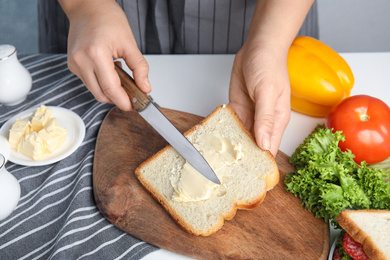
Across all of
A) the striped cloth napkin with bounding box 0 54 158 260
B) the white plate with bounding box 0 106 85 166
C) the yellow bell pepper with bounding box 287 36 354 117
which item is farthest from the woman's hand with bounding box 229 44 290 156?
the white plate with bounding box 0 106 85 166

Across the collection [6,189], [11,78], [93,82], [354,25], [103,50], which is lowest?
[354,25]

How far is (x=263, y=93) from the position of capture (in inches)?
69.3

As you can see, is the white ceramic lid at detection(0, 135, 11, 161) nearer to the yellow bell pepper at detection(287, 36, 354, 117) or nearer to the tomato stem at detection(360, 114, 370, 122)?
the yellow bell pepper at detection(287, 36, 354, 117)

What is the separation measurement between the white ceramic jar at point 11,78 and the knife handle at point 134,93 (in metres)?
0.69

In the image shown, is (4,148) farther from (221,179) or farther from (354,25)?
(354,25)

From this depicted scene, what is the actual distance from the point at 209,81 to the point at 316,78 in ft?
2.25

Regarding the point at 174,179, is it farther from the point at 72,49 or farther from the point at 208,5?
the point at 208,5

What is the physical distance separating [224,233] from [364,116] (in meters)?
0.94

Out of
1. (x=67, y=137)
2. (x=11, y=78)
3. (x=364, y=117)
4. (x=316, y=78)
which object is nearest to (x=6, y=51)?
(x=11, y=78)

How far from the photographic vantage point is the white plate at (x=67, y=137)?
187 cm

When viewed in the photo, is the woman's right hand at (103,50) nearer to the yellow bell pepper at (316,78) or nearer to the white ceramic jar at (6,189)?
the white ceramic jar at (6,189)

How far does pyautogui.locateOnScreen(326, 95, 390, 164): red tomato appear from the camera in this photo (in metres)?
1.77

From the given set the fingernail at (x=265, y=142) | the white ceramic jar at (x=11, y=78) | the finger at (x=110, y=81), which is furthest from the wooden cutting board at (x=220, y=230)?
the white ceramic jar at (x=11, y=78)

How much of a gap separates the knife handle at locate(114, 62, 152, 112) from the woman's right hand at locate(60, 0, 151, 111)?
0.03 meters
